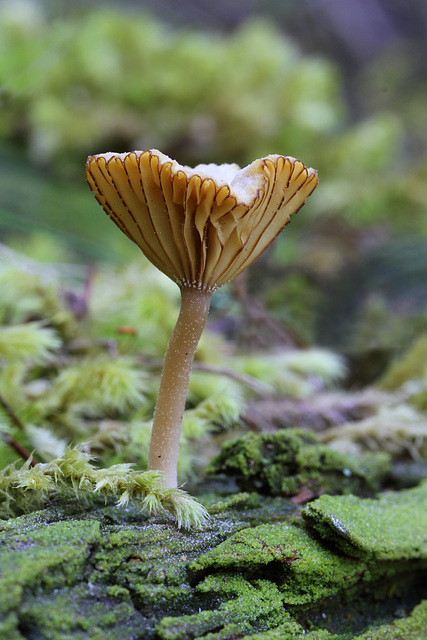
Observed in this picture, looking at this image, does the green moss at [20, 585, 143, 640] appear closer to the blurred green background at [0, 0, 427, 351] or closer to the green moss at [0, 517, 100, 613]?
the green moss at [0, 517, 100, 613]

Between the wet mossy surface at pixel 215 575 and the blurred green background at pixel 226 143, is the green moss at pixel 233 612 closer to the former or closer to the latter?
the wet mossy surface at pixel 215 575

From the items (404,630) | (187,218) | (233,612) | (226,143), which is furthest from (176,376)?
(226,143)

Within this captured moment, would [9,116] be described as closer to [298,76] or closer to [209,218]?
[298,76]

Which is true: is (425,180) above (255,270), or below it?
above

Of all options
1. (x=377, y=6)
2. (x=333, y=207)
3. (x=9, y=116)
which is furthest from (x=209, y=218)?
(x=377, y=6)

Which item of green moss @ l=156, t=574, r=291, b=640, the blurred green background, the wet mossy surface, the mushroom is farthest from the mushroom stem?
the blurred green background

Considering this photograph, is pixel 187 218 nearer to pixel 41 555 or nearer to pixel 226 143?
pixel 41 555
